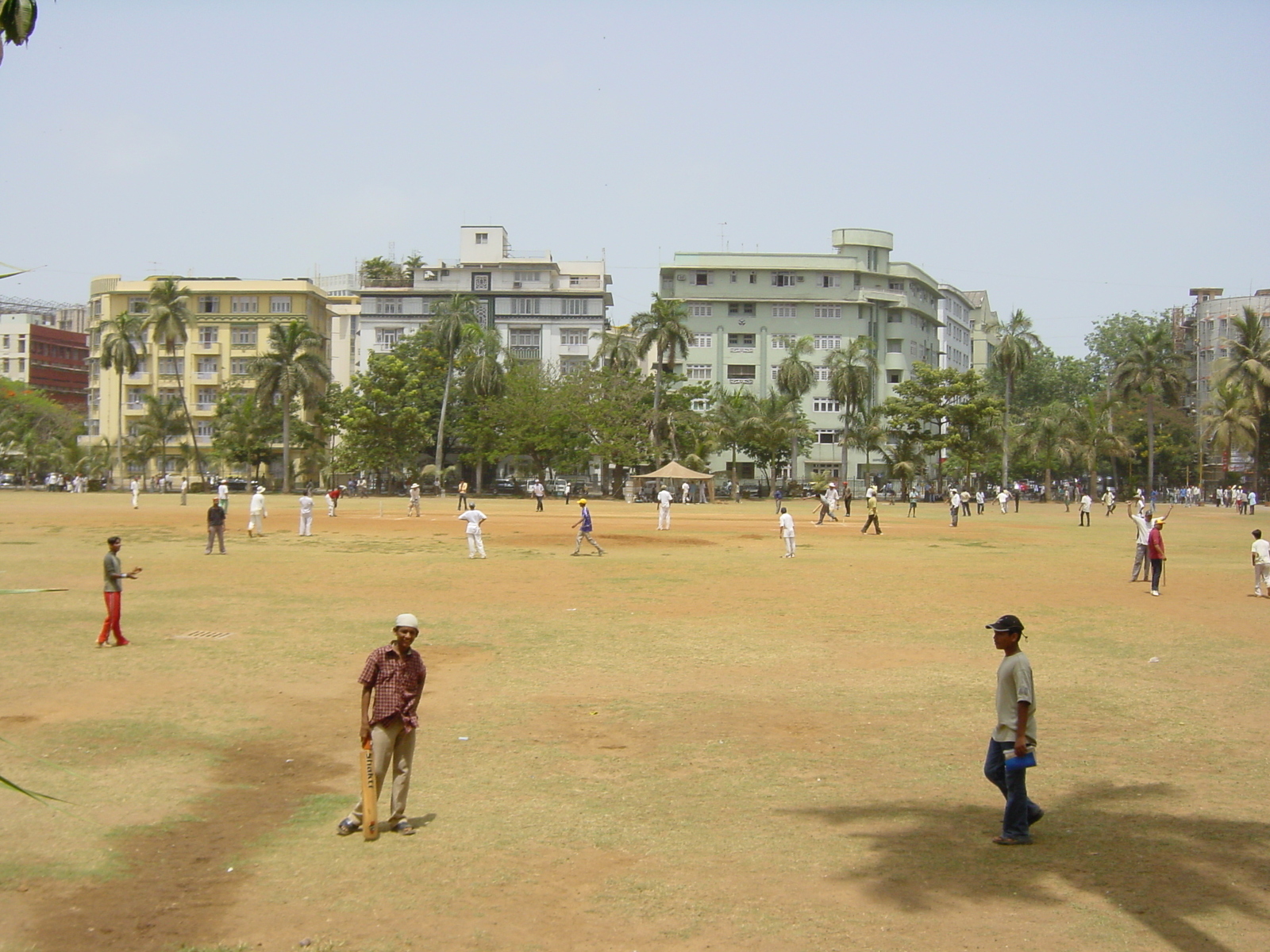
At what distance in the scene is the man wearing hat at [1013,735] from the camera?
308 inches

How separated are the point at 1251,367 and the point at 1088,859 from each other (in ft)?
259

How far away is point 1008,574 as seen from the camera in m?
27.2

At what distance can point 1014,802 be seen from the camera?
7.83 metres

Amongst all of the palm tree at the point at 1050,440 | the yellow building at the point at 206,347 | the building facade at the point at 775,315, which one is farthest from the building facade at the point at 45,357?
the palm tree at the point at 1050,440

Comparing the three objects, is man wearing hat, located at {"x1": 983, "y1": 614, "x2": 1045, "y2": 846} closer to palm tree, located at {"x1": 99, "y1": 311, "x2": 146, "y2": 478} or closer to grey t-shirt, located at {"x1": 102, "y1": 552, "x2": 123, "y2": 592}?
grey t-shirt, located at {"x1": 102, "y1": 552, "x2": 123, "y2": 592}

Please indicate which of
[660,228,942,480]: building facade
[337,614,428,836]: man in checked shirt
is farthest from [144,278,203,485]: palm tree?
[337,614,428,836]: man in checked shirt

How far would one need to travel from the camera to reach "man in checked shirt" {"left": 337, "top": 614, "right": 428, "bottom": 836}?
313 inches

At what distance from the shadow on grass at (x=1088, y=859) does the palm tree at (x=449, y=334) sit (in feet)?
245

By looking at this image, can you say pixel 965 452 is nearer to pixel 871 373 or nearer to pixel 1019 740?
pixel 871 373

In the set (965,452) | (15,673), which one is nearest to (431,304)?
(965,452)

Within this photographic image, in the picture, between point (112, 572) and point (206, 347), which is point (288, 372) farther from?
point (112, 572)

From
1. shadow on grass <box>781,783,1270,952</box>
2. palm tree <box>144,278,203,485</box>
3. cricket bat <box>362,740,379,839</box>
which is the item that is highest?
palm tree <box>144,278,203,485</box>

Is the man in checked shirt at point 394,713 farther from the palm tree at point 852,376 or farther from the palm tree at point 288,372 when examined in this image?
the palm tree at point 852,376

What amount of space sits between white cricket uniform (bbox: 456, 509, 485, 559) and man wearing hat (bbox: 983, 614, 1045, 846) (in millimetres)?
21449
